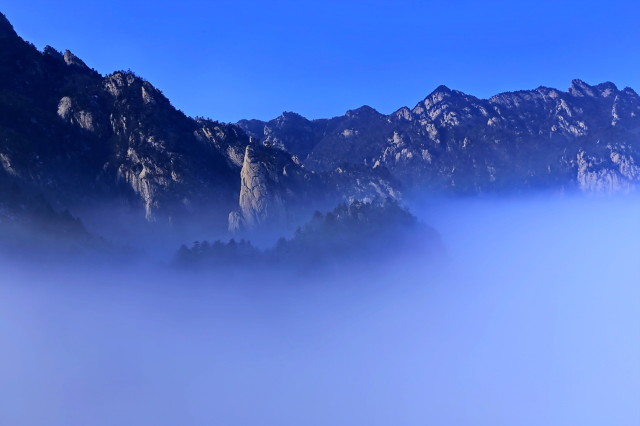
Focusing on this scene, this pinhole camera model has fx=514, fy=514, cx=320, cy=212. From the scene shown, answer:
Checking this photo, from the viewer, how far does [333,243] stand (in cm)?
15212

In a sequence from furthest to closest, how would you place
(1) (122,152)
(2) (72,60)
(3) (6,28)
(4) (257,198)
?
(2) (72,60)
(3) (6,28)
(4) (257,198)
(1) (122,152)

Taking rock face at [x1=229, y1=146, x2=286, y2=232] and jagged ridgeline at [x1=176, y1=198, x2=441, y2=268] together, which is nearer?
jagged ridgeline at [x1=176, y1=198, x2=441, y2=268]

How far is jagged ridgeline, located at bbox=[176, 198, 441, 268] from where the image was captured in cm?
13612

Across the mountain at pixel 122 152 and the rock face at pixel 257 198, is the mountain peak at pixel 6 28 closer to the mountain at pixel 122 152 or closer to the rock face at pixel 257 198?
the mountain at pixel 122 152

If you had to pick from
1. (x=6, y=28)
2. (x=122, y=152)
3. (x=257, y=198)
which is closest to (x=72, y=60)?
(x=6, y=28)

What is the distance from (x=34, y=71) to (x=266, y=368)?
4448 inches

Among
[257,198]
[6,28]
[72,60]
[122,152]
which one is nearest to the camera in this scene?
[122,152]

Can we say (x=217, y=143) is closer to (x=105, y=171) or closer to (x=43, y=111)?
(x=105, y=171)

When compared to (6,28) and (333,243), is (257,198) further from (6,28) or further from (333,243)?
(6,28)

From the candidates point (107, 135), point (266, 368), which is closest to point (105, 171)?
point (107, 135)

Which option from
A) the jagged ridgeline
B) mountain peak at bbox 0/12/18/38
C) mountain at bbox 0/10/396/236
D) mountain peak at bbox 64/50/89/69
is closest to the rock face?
mountain at bbox 0/10/396/236

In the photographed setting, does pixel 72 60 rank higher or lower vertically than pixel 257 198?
higher

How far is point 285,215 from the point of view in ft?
484

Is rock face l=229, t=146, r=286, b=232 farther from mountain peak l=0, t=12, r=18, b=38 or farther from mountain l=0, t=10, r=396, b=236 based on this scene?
mountain peak l=0, t=12, r=18, b=38
